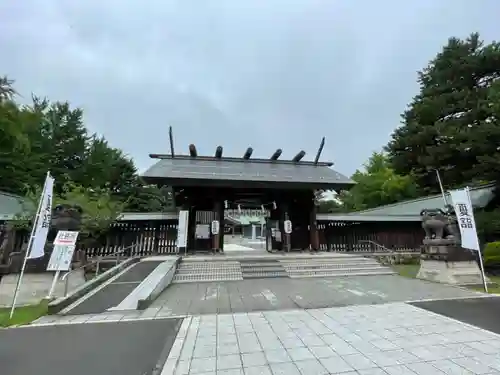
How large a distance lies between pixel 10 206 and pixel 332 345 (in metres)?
14.3

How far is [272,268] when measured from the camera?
28.5ft

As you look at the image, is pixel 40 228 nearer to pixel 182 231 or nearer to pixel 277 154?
pixel 182 231

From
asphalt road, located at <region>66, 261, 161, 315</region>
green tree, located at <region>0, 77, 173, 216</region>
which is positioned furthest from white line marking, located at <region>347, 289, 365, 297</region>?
green tree, located at <region>0, 77, 173, 216</region>

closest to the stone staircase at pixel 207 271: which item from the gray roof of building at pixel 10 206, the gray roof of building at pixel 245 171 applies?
the gray roof of building at pixel 245 171

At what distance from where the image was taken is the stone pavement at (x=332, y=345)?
2668 millimetres

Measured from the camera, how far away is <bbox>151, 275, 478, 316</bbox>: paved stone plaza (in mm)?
5145

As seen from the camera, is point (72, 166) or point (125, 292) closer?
point (125, 292)

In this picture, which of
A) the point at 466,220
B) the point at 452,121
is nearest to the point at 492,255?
the point at 466,220

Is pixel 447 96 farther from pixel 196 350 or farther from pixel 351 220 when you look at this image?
pixel 196 350

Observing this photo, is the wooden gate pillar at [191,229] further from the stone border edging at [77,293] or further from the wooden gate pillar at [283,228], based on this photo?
the wooden gate pillar at [283,228]

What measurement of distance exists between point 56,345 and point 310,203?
10575 millimetres

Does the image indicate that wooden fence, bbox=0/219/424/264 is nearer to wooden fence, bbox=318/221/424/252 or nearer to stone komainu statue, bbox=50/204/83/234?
wooden fence, bbox=318/221/424/252

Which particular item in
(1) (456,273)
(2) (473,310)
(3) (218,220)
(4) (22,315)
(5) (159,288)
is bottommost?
(4) (22,315)

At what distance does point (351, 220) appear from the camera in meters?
13.6
